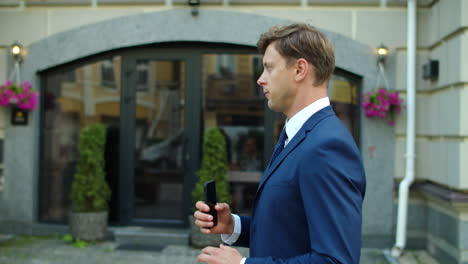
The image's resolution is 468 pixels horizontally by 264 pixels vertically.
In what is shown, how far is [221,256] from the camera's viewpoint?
163cm

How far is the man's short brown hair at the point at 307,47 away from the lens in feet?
5.57

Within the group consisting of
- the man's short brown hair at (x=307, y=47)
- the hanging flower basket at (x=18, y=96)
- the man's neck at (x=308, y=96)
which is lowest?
the man's neck at (x=308, y=96)

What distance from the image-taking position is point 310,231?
1486mm

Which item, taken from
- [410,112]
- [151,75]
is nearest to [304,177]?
[410,112]

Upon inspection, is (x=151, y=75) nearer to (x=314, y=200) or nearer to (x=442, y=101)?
(x=442, y=101)

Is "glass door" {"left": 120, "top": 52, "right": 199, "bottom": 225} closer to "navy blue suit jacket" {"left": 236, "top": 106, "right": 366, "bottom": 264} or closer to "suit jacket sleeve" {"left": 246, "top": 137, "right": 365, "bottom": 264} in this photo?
"navy blue suit jacket" {"left": 236, "top": 106, "right": 366, "bottom": 264}

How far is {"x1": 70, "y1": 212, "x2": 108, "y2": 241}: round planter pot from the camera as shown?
21.6 ft

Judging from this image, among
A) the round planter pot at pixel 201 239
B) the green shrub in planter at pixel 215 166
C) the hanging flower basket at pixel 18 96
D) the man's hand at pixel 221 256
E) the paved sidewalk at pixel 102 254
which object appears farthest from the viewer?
the hanging flower basket at pixel 18 96

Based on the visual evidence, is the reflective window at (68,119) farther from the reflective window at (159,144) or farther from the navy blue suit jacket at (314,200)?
the navy blue suit jacket at (314,200)

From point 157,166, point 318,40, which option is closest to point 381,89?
point 157,166

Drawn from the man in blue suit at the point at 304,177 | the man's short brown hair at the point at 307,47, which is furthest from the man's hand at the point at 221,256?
the man's short brown hair at the point at 307,47

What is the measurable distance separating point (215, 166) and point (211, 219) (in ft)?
14.9

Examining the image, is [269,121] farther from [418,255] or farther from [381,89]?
[418,255]

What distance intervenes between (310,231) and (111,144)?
19.8 ft
